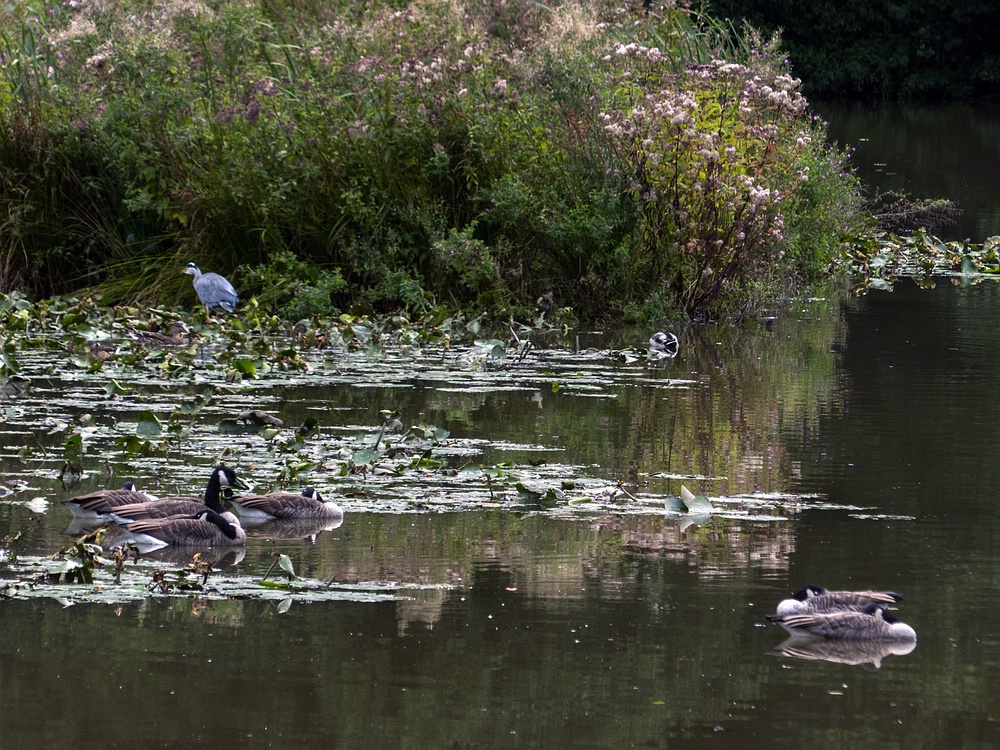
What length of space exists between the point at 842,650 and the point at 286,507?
2.84 metres

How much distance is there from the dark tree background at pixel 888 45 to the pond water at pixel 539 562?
46381 mm

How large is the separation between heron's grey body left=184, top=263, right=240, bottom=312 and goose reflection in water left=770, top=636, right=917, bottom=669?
8.57 m

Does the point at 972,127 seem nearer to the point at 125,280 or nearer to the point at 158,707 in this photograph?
the point at 125,280

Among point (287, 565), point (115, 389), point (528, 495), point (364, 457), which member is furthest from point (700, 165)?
point (287, 565)

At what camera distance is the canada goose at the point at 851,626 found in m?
6.93

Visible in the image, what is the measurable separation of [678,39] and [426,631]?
509 inches

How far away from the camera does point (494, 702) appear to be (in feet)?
20.3

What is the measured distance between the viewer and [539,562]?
789cm

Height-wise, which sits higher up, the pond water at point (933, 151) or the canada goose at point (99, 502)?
the pond water at point (933, 151)

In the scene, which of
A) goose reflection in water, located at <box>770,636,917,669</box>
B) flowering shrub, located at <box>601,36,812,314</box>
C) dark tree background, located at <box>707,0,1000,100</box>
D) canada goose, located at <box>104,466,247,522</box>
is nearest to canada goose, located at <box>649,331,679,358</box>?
flowering shrub, located at <box>601,36,812,314</box>

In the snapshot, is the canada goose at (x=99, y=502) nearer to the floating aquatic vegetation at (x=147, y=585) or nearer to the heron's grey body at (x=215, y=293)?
the floating aquatic vegetation at (x=147, y=585)

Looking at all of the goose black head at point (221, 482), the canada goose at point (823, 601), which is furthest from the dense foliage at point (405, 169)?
the canada goose at point (823, 601)

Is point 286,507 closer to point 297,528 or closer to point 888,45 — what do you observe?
point 297,528

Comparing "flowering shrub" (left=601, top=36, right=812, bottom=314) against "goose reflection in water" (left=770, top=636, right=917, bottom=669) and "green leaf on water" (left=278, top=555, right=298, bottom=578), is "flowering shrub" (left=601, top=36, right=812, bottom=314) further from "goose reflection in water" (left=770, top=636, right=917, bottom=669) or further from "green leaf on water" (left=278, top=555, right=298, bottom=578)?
"goose reflection in water" (left=770, top=636, right=917, bottom=669)
